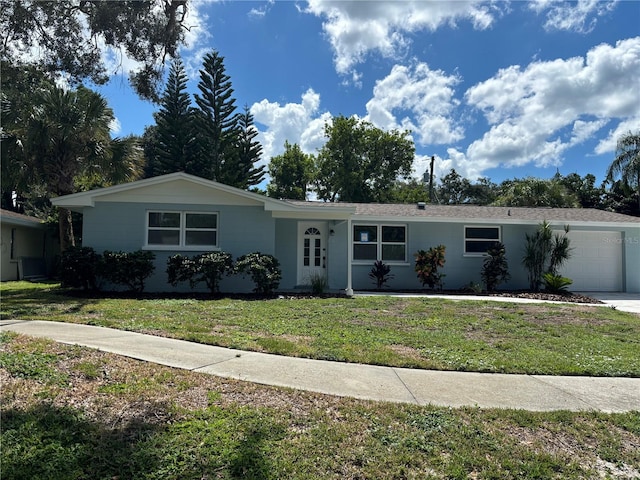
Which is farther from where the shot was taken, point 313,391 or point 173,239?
point 173,239

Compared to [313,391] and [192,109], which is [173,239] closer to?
[313,391]

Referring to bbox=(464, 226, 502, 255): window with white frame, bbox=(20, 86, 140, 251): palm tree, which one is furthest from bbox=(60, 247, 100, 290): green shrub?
bbox=(464, 226, 502, 255): window with white frame

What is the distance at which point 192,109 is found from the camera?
3045cm

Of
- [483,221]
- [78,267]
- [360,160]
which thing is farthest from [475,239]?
[360,160]

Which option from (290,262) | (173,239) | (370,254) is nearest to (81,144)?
(173,239)

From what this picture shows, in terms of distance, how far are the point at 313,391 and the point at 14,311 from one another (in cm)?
687

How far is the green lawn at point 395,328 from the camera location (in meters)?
5.48

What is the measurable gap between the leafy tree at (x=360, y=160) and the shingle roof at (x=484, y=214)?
1828cm

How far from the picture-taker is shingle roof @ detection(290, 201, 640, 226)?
14719mm

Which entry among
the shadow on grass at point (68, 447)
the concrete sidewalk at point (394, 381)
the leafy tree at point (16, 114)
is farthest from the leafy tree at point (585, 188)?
the shadow on grass at point (68, 447)

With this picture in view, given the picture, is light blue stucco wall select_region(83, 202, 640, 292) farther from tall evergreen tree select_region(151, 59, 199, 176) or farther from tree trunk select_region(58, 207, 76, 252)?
tall evergreen tree select_region(151, 59, 199, 176)

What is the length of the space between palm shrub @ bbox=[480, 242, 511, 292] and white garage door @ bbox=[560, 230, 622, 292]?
2661 mm

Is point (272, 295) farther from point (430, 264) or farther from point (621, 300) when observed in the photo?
point (621, 300)

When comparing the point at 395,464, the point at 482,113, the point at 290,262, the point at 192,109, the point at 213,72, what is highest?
the point at 213,72
